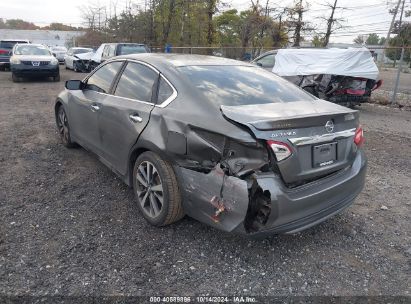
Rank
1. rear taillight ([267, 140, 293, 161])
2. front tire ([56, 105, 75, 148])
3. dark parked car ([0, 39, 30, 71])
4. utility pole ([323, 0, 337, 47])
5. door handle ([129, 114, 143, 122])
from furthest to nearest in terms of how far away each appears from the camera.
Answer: utility pole ([323, 0, 337, 47]), dark parked car ([0, 39, 30, 71]), front tire ([56, 105, 75, 148]), door handle ([129, 114, 143, 122]), rear taillight ([267, 140, 293, 161])

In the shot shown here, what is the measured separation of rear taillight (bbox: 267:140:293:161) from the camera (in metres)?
2.52

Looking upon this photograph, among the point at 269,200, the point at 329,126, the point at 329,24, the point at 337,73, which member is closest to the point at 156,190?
the point at 269,200

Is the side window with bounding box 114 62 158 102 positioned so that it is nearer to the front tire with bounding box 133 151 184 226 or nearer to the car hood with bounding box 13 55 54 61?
the front tire with bounding box 133 151 184 226

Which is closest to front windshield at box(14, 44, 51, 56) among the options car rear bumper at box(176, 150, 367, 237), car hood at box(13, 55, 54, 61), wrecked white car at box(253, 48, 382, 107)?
car hood at box(13, 55, 54, 61)

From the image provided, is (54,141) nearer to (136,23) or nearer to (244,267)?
(244,267)

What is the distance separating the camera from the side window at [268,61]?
1080cm

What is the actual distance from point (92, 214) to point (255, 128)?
2.03 metres

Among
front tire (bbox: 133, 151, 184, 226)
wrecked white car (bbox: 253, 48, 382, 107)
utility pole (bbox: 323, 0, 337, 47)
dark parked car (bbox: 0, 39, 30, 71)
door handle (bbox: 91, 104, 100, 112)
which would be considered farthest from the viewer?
utility pole (bbox: 323, 0, 337, 47)

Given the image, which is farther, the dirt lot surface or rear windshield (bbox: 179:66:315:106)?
rear windshield (bbox: 179:66:315:106)

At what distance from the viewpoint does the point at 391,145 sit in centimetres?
649

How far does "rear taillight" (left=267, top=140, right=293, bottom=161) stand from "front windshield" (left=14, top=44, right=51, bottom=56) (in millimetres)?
14684

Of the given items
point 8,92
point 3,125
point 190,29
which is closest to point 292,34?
point 190,29

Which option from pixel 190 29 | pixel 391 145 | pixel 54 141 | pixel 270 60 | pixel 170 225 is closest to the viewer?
pixel 170 225

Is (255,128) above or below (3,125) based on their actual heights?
above
